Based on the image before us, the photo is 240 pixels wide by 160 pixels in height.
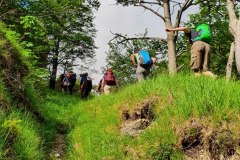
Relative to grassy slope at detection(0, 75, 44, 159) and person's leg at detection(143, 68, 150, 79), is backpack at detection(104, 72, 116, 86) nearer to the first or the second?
person's leg at detection(143, 68, 150, 79)

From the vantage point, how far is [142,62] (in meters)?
11.3

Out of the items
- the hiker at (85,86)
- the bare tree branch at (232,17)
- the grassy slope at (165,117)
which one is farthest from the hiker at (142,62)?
the hiker at (85,86)

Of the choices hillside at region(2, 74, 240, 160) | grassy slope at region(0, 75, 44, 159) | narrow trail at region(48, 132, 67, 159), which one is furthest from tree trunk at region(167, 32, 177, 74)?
grassy slope at region(0, 75, 44, 159)

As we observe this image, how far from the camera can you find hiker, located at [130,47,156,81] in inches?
446

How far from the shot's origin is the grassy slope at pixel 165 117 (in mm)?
5195

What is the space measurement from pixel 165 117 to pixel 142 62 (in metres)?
5.70

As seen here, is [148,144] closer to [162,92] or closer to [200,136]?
[200,136]

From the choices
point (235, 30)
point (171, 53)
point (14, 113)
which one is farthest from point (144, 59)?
point (14, 113)

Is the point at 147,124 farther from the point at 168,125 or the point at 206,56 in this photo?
the point at 206,56

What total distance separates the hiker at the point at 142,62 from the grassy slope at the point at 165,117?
3364mm

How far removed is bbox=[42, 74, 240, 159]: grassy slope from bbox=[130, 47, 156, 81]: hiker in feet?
11.0

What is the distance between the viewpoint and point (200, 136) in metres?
5.14

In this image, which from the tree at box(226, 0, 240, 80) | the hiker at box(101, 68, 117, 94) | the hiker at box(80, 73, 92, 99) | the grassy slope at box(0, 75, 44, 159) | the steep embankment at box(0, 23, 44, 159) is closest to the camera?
the grassy slope at box(0, 75, 44, 159)

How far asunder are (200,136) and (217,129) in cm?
28
